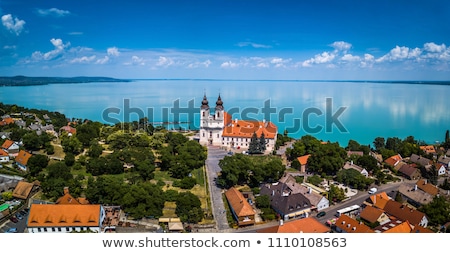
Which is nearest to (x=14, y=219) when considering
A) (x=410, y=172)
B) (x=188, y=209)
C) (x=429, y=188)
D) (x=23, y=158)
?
(x=188, y=209)

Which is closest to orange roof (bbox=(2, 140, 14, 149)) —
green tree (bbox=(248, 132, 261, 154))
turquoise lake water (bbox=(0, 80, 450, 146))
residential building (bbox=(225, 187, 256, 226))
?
turquoise lake water (bbox=(0, 80, 450, 146))

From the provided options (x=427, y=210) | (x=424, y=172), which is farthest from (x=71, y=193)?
(x=424, y=172)

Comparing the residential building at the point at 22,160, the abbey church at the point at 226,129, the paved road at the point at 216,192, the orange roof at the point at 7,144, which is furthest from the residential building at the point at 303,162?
the orange roof at the point at 7,144

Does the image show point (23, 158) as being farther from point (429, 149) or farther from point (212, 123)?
point (429, 149)

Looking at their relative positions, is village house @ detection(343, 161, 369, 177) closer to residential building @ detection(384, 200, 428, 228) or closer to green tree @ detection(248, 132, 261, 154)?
residential building @ detection(384, 200, 428, 228)

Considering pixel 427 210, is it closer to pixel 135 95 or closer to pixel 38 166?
pixel 38 166

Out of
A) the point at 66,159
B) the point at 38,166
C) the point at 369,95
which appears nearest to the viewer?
the point at 38,166
